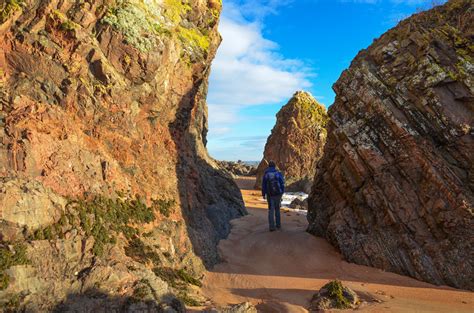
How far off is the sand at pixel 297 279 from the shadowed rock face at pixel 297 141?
23.0 m

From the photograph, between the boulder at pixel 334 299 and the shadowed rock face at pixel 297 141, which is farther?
the shadowed rock face at pixel 297 141

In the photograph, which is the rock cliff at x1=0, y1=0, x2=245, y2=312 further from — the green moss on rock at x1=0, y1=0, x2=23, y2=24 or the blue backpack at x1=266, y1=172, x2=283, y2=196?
the blue backpack at x1=266, y1=172, x2=283, y2=196

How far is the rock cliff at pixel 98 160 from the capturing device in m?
6.14

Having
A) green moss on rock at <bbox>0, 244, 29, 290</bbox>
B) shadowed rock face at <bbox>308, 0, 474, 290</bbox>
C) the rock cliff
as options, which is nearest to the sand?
shadowed rock face at <bbox>308, 0, 474, 290</bbox>

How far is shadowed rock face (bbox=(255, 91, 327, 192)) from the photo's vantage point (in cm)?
3609

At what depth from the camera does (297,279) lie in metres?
9.69

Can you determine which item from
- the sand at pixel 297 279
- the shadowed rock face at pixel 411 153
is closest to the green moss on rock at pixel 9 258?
the sand at pixel 297 279

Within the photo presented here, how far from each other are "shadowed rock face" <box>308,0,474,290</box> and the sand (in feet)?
1.88

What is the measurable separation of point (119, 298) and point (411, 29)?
12.7 m

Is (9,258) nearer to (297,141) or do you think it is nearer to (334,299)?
(334,299)

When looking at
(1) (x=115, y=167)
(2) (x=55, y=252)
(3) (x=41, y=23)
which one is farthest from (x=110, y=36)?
(2) (x=55, y=252)

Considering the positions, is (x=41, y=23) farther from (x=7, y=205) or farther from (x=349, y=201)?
(x=349, y=201)

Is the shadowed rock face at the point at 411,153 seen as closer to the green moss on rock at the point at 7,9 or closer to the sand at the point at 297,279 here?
the sand at the point at 297,279

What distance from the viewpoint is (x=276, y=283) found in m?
9.41
